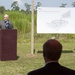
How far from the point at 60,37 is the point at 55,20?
7.68 metres

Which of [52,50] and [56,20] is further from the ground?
[52,50]

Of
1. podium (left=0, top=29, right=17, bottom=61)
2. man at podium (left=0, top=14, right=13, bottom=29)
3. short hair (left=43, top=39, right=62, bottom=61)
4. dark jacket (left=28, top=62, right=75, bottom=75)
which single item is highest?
short hair (left=43, top=39, right=62, bottom=61)

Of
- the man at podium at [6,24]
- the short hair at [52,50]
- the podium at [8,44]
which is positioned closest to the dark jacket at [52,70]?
the short hair at [52,50]

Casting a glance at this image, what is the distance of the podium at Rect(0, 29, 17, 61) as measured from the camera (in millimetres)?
11938

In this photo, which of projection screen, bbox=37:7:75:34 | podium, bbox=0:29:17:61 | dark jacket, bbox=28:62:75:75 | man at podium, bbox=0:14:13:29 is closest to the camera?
dark jacket, bbox=28:62:75:75

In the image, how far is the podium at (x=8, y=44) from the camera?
1194 cm

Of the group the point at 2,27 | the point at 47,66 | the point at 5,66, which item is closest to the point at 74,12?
the point at 2,27

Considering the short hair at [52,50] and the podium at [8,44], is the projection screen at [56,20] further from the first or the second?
the short hair at [52,50]

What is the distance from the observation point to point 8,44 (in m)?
12.1

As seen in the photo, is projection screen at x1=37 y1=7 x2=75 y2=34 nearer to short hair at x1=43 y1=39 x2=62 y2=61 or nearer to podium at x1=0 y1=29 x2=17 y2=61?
podium at x1=0 y1=29 x2=17 y2=61

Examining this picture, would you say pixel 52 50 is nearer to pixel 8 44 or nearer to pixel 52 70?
pixel 52 70

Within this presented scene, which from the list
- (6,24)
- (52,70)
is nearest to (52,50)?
(52,70)

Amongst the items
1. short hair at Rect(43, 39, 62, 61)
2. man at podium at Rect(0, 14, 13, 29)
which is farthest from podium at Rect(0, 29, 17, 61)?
short hair at Rect(43, 39, 62, 61)

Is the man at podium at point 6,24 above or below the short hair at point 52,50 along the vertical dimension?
below
